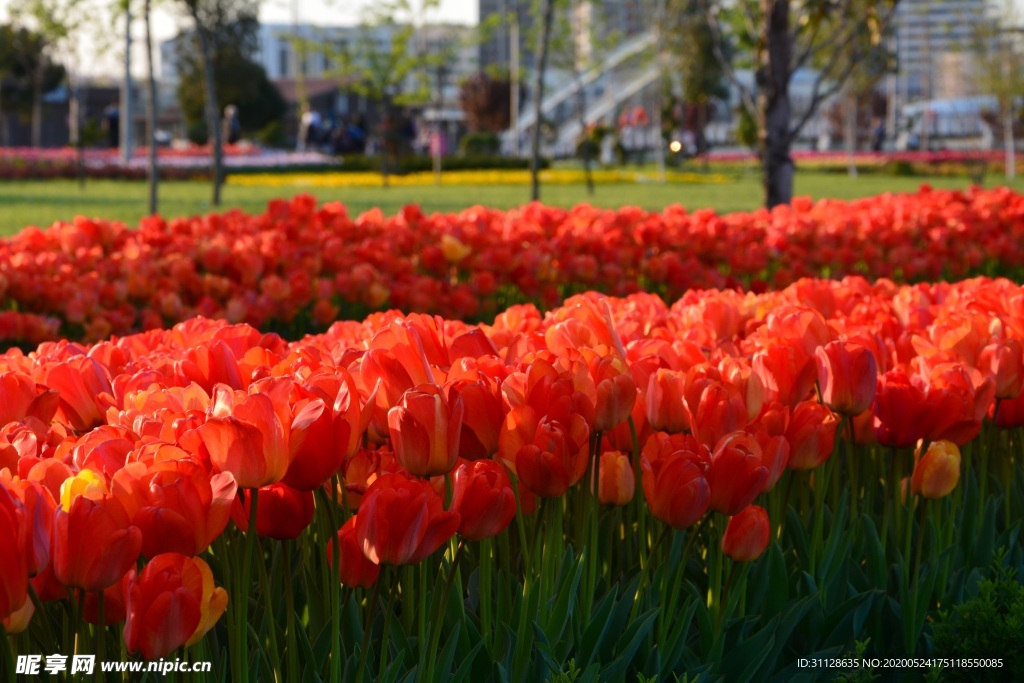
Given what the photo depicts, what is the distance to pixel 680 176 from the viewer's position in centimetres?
3206

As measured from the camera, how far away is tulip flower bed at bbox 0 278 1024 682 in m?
1.31

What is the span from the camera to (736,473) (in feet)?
5.32

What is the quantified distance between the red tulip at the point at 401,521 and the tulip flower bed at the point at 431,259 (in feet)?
10.6

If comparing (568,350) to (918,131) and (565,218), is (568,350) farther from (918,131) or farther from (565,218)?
(918,131)

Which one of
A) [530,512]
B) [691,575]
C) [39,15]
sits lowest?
[691,575]

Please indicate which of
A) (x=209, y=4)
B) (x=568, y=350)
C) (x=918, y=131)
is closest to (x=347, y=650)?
(x=568, y=350)

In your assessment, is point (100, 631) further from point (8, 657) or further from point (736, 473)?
point (736, 473)

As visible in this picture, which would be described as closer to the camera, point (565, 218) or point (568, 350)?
point (568, 350)

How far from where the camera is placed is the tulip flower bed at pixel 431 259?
4.70 m

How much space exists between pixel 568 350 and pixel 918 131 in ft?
222

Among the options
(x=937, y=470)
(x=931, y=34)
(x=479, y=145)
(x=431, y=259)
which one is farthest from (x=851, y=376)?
(x=931, y=34)

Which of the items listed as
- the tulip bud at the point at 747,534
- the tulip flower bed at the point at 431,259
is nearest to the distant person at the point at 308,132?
the tulip flower bed at the point at 431,259

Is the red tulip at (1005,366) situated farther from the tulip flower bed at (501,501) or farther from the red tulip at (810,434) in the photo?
the red tulip at (810,434)

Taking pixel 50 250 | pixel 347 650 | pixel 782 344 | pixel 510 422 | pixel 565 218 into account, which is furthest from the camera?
pixel 565 218
